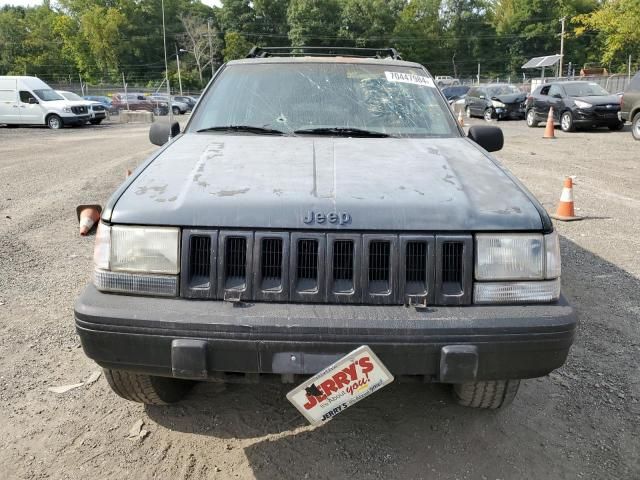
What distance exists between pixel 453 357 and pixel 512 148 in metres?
12.9

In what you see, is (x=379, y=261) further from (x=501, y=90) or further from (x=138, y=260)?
(x=501, y=90)

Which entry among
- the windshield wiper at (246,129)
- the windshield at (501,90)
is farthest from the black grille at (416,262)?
the windshield at (501,90)

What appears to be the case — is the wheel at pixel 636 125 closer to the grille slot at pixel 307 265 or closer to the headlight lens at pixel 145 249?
the grille slot at pixel 307 265

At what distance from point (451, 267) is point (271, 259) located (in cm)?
72

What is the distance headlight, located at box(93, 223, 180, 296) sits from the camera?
221cm

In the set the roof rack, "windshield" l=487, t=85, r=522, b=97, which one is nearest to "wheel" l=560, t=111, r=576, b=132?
"windshield" l=487, t=85, r=522, b=97

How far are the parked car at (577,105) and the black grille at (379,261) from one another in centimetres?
1656

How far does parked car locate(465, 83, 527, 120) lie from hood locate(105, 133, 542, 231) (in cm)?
2122

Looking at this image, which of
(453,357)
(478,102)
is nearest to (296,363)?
(453,357)

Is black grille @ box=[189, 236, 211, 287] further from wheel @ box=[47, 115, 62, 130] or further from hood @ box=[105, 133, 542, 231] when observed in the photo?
wheel @ box=[47, 115, 62, 130]

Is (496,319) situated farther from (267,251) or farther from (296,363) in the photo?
(267,251)

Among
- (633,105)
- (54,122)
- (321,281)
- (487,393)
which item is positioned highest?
(633,105)

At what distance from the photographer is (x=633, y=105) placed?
562 inches

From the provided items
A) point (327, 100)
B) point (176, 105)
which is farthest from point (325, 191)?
point (176, 105)
